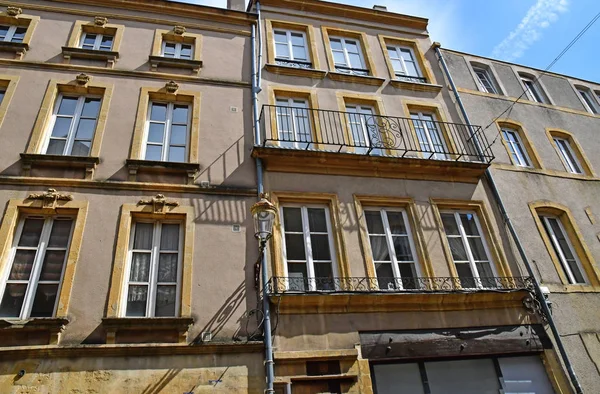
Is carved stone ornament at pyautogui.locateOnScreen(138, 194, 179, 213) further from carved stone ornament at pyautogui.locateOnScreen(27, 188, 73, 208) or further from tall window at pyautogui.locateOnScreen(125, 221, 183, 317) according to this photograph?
carved stone ornament at pyautogui.locateOnScreen(27, 188, 73, 208)

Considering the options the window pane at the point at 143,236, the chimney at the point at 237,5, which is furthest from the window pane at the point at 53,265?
the chimney at the point at 237,5

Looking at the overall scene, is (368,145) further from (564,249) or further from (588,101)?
(588,101)

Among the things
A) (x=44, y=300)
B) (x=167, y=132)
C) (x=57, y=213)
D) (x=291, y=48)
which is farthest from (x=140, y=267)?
(x=291, y=48)

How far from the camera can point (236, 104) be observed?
34.1ft

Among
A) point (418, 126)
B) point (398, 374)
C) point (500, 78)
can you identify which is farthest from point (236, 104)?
point (500, 78)

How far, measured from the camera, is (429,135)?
11.6 meters

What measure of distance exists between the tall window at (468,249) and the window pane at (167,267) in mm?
5821

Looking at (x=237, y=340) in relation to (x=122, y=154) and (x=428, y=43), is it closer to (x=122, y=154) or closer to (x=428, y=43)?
(x=122, y=154)

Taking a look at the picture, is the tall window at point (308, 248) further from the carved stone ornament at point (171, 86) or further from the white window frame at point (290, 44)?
the white window frame at point (290, 44)

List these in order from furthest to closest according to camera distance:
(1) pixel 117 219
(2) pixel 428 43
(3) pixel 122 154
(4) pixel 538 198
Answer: (2) pixel 428 43 < (4) pixel 538 198 < (3) pixel 122 154 < (1) pixel 117 219

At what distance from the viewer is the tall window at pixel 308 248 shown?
27.1ft

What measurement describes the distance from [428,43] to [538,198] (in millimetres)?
6227

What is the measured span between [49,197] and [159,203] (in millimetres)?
1947

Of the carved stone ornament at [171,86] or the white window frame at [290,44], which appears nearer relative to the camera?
the carved stone ornament at [171,86]
